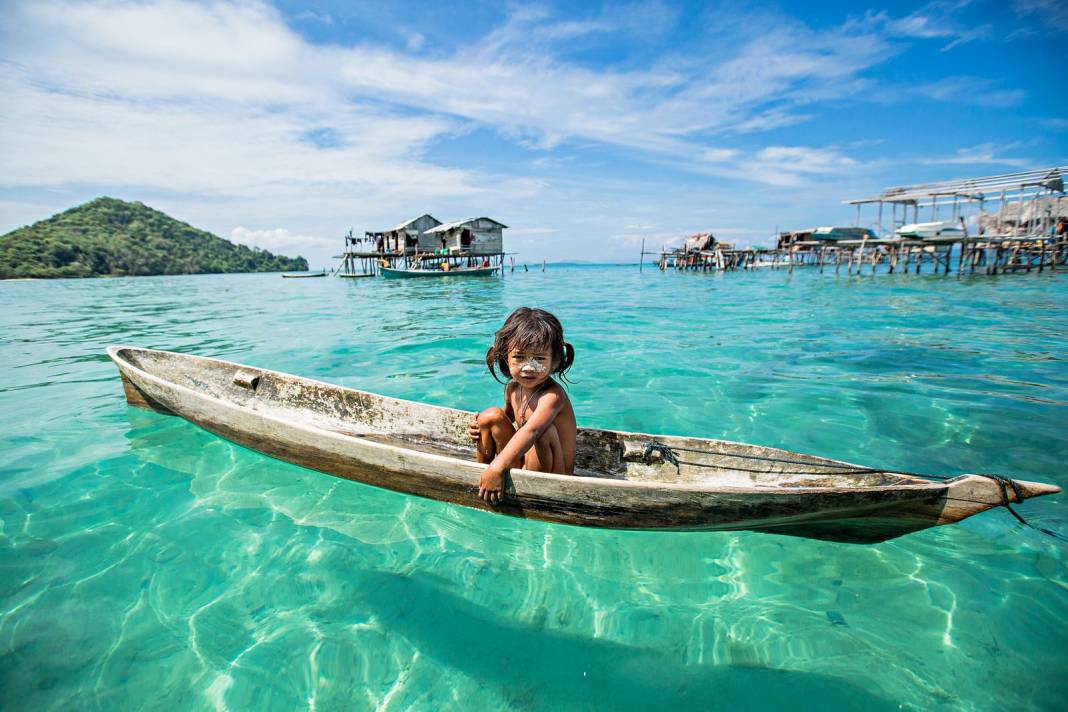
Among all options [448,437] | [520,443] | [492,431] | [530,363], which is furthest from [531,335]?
[448,437]

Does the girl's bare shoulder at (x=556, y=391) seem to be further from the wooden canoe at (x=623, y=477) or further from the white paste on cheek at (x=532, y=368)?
the wooden canoe at (x=623, y=477)

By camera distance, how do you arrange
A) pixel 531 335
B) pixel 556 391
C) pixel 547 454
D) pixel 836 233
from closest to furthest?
pixel 531 335 < pixel 556 391 < pixel 547 454 < pixel 836 233

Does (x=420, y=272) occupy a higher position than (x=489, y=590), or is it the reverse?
(x=420, y=272)

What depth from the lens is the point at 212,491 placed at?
4.15m

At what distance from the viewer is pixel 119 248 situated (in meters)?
80.6

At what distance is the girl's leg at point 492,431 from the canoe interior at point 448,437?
841mm

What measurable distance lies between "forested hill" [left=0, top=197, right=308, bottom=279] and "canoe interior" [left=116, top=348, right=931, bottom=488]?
77.6m

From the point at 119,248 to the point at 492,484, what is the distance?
4242 inches

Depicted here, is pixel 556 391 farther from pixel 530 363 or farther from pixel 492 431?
pixel 492 431

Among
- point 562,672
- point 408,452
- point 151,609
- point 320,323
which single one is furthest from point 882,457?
point 320,323

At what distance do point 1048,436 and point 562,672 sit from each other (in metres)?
5.93

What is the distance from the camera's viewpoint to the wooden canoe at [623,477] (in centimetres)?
238

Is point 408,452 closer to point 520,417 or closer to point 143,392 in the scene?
point 520,417

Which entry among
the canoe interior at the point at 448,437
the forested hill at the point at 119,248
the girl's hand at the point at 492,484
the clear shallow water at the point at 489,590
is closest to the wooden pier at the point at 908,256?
the clear shallow water at the point at 489,590
